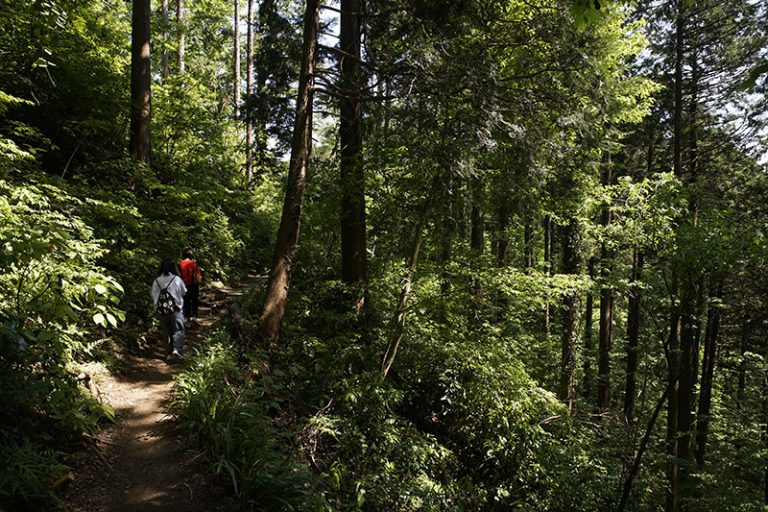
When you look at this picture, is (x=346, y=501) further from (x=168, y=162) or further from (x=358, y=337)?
(x=168, y=162)

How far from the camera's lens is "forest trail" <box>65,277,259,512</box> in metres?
4.01

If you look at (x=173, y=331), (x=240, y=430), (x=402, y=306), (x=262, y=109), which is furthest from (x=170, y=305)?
(x=262, y=109)

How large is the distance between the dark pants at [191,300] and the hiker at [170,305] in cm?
185

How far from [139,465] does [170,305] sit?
9.93ft

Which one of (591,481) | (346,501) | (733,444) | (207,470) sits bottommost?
(733,444)

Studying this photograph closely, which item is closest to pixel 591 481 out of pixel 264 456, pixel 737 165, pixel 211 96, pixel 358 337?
pixel 358 337

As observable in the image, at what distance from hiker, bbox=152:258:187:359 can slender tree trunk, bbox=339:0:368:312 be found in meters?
3.18

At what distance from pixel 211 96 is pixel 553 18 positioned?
50.9 ft

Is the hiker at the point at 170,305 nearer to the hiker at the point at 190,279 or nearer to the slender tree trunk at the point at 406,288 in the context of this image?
the hiker at the point at 190,279

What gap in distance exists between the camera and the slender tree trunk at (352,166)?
26.0ft

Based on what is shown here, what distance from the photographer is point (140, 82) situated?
1010 cm

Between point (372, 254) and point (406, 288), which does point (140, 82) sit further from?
point (406, 288)

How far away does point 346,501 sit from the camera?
16.3ft

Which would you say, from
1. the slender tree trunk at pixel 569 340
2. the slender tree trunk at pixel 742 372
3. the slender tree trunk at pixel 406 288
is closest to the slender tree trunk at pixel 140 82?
the slender tree trunk at pixel 406 288
